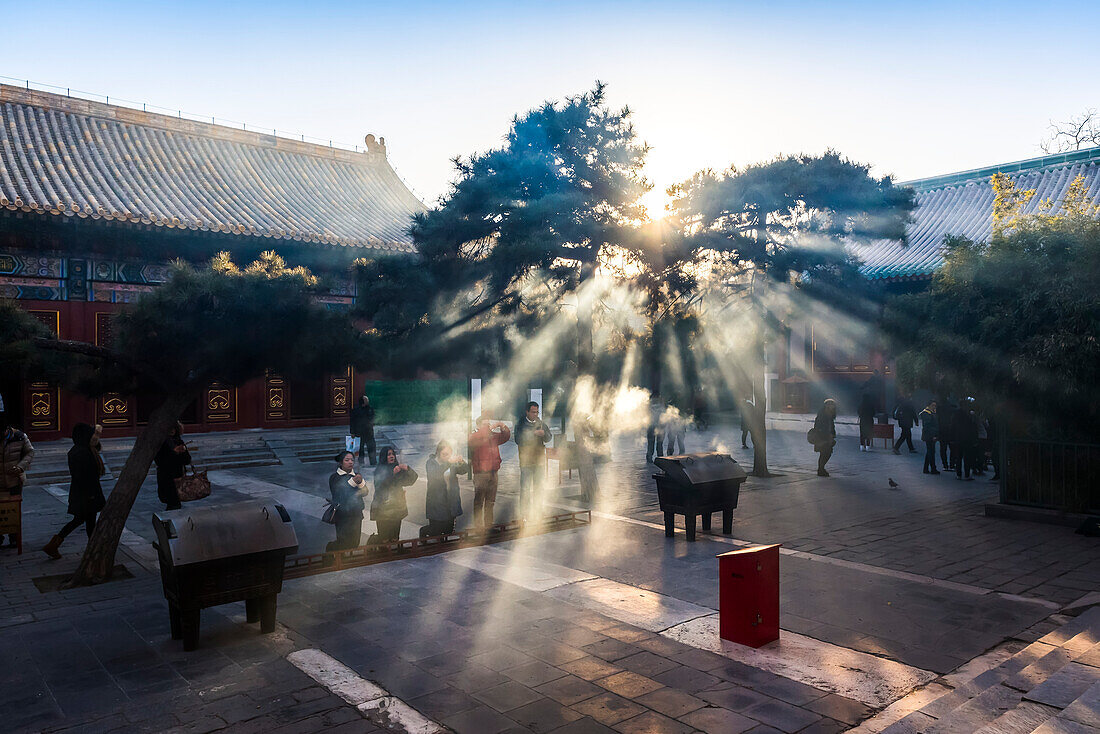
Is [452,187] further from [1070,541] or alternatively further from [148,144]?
[148,144]

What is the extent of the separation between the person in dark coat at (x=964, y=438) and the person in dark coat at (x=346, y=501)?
466 inches

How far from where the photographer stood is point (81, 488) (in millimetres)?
8758

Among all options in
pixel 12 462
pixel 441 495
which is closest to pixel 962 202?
pixel 441 495

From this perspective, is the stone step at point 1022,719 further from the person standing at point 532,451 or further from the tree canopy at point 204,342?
the person standing at point 532,451

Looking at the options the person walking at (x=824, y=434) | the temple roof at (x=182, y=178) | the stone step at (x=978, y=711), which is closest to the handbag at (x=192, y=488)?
the temple roof at (x=182, y=178)

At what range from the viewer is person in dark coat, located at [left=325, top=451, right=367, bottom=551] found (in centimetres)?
809

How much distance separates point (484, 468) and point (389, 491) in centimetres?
173

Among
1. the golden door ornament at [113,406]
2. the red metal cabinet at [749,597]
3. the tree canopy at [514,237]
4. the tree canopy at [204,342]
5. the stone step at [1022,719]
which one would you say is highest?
the tree canopy at [514,237]

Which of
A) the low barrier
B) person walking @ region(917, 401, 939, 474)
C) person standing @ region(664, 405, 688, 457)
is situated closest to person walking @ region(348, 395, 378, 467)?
person standing @ region(664, 405, 688, 457)

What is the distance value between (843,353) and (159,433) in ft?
68.9

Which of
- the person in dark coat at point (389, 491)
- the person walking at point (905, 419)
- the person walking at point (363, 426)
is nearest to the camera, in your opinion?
the person in dark coat at point (389, 491)

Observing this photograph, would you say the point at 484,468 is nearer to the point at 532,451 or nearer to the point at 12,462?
the point at 532,451

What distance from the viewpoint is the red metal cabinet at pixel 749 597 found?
5637 mm

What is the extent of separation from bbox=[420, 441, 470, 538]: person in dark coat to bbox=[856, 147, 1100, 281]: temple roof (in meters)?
15.7
